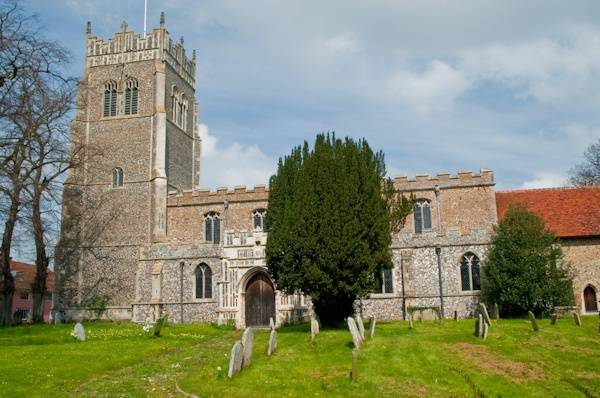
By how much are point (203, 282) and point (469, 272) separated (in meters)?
12.9

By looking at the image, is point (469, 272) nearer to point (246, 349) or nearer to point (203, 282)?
point (203, 282)

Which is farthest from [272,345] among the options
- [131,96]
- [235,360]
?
[131,96]

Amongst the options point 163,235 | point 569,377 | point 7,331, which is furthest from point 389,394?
point 163,235

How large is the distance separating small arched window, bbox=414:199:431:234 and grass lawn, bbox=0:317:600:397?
43.9 feet

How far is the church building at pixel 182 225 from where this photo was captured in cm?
2703

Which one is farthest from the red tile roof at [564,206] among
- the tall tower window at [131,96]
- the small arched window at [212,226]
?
the tall tower window at [131,96]

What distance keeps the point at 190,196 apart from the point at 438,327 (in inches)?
769

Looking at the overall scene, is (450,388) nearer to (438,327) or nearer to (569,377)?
(569,377)

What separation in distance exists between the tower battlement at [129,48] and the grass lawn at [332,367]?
81.8 feet

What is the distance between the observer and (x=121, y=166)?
37562mm

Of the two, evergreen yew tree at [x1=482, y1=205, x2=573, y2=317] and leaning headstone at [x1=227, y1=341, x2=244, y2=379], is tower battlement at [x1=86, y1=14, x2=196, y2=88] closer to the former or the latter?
evergreen yew tree at [x1=482, y1=205, x2=573, y2=317]

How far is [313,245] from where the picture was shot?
64.0 ft

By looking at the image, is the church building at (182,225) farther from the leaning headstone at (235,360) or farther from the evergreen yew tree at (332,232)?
the leaning headstone at (235,360)

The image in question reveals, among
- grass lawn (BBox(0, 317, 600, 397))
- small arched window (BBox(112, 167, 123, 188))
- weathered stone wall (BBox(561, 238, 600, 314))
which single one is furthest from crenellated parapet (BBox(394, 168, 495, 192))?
small arched window (BBox(112, 167, 123, 188))
